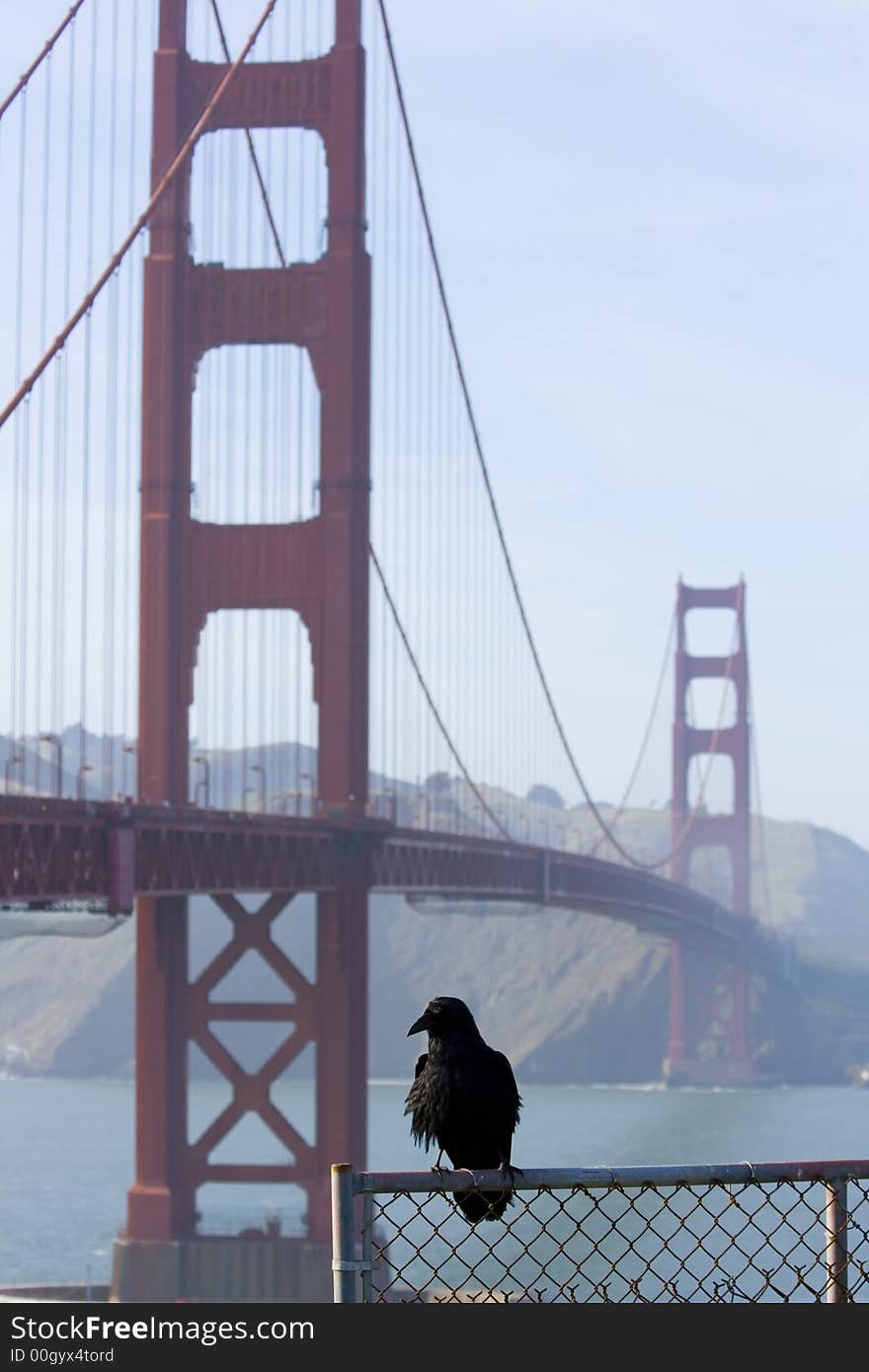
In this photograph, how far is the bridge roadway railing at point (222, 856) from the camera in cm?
2638

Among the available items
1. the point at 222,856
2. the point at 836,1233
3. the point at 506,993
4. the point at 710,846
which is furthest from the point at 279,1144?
the point at 836,1233

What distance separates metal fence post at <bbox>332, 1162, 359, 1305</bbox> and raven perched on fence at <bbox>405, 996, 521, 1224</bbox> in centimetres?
87

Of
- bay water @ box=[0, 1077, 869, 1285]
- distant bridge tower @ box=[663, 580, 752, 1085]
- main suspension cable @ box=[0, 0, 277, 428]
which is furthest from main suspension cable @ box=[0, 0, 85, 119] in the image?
distant bridge tower @ box=[663, 580, 752, 1085]

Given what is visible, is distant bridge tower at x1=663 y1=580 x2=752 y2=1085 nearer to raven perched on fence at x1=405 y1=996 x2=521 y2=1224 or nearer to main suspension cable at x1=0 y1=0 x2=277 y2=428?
main suspension cable at x1=0 y1=0 x2=277 y2=428

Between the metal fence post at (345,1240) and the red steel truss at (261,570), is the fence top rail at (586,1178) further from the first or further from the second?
the red steel truss at (261,570)

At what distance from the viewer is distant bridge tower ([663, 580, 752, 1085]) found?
113m

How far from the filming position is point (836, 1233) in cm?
550

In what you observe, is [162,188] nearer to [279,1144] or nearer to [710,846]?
[279,1144]

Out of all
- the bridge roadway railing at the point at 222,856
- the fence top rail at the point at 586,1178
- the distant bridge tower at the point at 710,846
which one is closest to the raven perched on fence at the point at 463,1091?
the fence top rail at the point at 586,1178

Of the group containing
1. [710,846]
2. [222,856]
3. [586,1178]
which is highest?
[710,846]

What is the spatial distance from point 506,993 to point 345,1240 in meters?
147

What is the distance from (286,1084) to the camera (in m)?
130

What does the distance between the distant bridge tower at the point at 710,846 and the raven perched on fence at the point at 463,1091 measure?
10367 cm

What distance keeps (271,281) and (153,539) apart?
4408mm
